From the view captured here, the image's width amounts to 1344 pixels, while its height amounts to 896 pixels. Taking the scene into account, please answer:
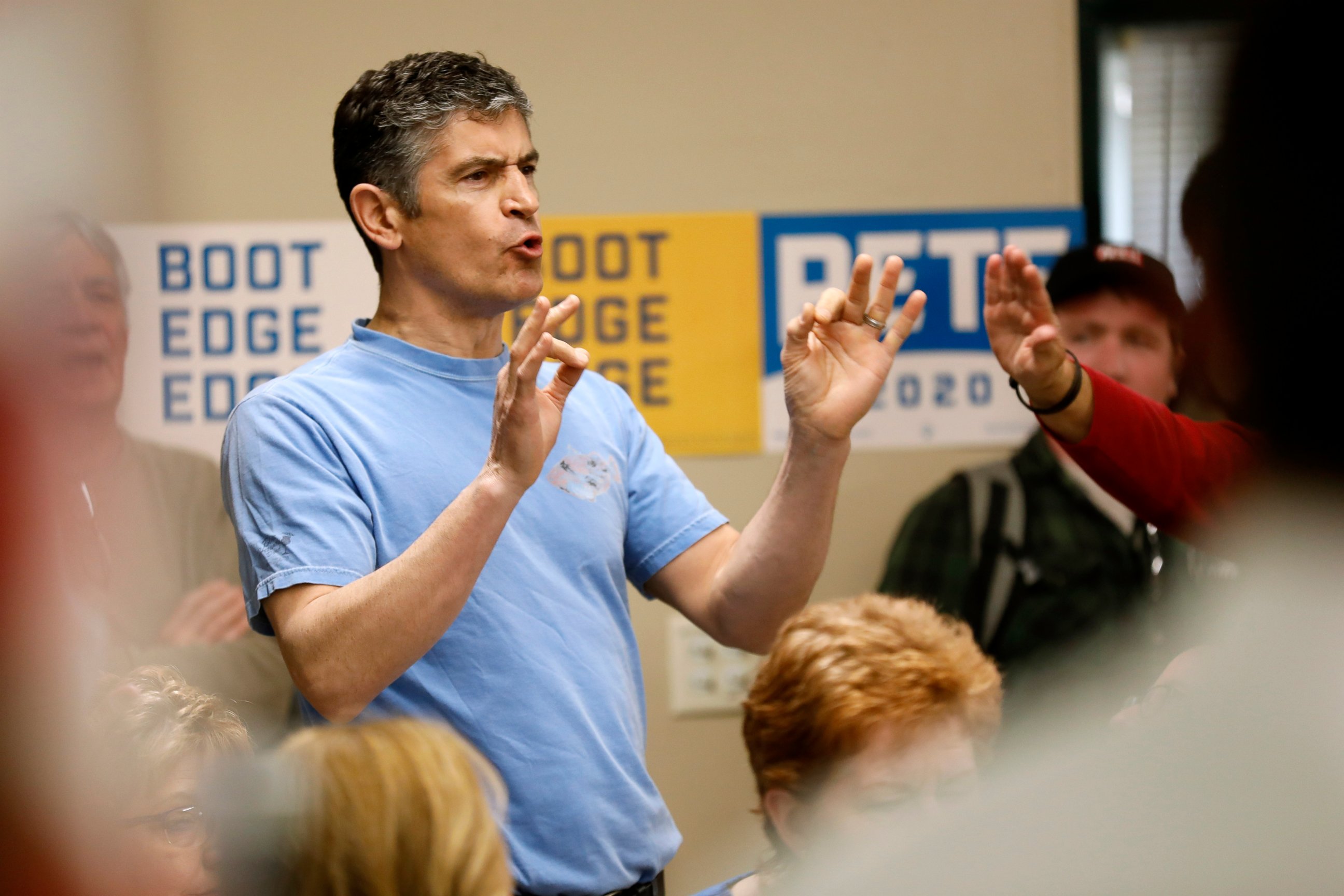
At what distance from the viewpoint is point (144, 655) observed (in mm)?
1733

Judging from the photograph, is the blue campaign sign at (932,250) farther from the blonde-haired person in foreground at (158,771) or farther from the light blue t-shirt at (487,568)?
the blonde-haired person in foreground at (158,771)

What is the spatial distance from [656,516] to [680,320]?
3.13 feet

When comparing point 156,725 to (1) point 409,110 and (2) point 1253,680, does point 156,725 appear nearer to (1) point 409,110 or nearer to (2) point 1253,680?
(1) point 409,110

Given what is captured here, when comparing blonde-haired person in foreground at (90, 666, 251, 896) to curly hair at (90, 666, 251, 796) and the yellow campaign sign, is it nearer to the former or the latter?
curly hair at (90, 666, 251, 796)

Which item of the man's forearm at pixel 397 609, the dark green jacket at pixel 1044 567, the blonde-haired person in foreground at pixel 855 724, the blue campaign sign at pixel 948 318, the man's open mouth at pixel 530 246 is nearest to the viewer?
the man's forearm at pixel 397 609

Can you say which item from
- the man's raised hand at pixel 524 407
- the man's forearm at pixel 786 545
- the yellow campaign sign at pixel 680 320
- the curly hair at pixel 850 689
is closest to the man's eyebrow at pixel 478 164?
the man's raised hand at pixel 524 407

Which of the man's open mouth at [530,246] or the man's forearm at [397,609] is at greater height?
the man's open mouth at [530,246]

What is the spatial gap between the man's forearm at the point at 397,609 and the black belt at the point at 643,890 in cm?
25

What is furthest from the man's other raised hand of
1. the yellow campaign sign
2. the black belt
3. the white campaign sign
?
the white campaign sign

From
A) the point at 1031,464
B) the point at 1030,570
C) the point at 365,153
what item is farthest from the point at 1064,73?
the point at 365,153

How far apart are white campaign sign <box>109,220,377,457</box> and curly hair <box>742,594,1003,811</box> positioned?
1256 millimetres

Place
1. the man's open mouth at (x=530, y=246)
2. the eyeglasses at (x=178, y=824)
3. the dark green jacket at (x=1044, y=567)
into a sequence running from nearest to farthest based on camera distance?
the eyeglasses at (x=178, y=824) < the man's open mouth at (x=530, y=246) < the dark green jacket at (x=1044, y=567)

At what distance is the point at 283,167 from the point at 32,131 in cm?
190

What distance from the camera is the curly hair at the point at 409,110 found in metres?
1.26
